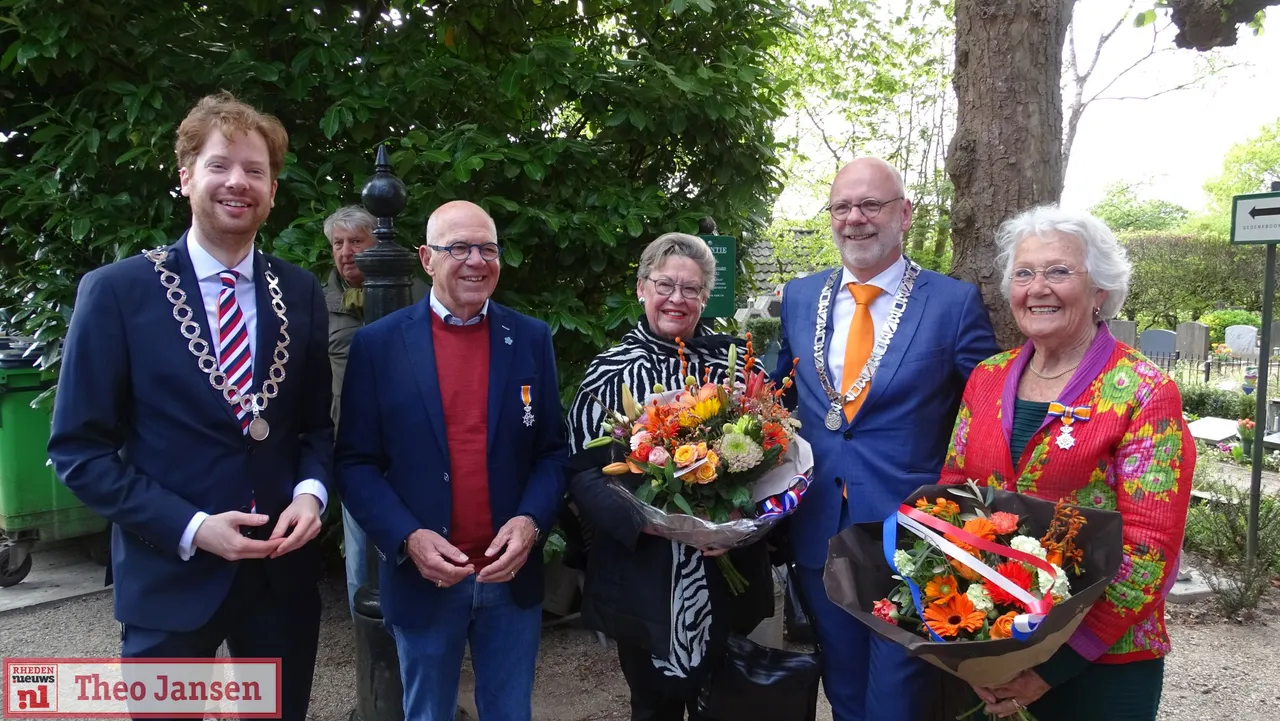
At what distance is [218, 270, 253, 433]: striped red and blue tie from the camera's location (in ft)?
7.24

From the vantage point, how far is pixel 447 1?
490 cm

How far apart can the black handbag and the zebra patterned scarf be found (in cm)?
12

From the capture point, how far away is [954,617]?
6.44ft

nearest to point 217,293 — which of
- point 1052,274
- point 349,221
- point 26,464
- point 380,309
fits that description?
point 380,309

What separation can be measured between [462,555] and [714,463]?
84 centimetres

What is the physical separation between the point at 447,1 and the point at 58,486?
170 inches

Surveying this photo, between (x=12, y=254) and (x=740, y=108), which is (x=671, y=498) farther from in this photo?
(x=12, y=254)

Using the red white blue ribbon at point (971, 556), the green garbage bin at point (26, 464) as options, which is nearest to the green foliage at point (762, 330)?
the green garbage bin at point (26, 464)

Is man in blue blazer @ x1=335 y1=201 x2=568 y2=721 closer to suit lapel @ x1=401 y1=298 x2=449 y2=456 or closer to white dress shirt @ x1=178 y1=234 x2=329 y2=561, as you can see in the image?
suit lapel @ x1=401 y1=298 x2=449 y2=456

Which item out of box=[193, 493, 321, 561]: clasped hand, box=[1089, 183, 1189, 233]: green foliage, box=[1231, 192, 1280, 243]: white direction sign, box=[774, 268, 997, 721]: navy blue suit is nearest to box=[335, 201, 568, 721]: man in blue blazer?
box=[193, 493, 321, 561]: clasped hand

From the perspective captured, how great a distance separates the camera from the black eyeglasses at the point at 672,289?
2.83 meters

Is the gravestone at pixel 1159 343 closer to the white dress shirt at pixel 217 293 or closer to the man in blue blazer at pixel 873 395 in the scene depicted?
the man in blue blazer at pixel 873 395

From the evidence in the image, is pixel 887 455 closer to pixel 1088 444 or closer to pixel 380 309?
pixel 1088 444

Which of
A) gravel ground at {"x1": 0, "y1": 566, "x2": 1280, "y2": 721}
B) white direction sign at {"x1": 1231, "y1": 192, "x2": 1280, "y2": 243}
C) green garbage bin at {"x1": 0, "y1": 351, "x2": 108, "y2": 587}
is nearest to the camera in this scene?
gravel ground at {"x1": 0, "y1": 566, "x2": 1280, "y2": 721}
